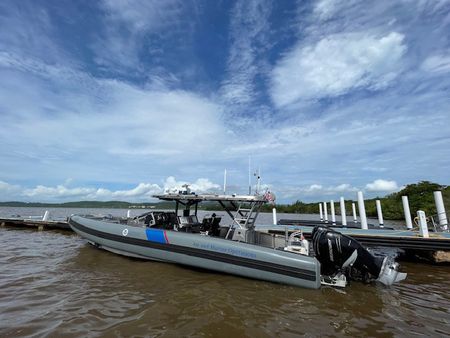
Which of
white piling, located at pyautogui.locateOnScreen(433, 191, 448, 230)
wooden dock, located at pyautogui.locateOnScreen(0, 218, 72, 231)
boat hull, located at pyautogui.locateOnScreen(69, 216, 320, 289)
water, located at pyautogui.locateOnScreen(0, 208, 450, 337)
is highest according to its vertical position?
white piling, located at pyautogui.locateOnScreen(433, 191, 448, 230)

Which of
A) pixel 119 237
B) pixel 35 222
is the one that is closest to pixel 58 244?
pixel 119 237

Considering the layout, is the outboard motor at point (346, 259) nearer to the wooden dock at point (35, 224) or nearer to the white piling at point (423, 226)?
the white piling at point (423, 226)

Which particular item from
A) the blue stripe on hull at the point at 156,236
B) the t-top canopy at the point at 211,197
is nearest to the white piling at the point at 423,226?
the t-top canopy at the point at 211,197

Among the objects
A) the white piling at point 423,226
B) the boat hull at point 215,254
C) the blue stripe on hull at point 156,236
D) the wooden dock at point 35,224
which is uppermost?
the white piling at point 423,226

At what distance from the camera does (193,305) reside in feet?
17.3

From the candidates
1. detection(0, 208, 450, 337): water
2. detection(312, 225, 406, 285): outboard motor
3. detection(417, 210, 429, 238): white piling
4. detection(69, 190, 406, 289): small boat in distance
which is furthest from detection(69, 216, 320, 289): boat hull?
detection(417, 210, 429, 238): white piling

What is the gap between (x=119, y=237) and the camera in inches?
342

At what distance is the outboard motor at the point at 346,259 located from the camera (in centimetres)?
632

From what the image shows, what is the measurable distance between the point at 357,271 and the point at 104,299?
6.02m

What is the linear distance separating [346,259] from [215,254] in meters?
3.18

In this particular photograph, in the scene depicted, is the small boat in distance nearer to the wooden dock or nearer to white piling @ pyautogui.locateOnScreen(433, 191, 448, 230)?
white piling @ pyautogui.locateOnScreen(433, 191, 448, 230)

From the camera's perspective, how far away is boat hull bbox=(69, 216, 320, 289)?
248 inches

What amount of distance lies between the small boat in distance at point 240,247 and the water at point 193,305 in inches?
13.3

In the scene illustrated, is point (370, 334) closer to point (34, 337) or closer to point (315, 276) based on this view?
point (315, 276)
